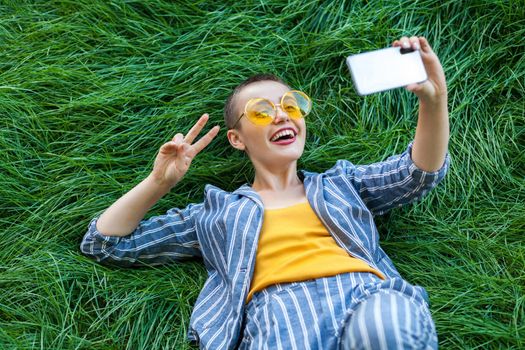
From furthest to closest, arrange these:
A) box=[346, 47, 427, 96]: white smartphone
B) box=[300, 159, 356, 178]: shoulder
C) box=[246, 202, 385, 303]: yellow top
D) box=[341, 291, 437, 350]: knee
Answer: box=[300, 159, 356, 178]: shoulder → box=[246, 202, 385, 303]: yellow top → box=[346, 47, 427, 96]: white smartphone → box=[341, 291, 437, 350]: knee

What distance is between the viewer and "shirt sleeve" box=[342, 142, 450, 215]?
240 centimetres

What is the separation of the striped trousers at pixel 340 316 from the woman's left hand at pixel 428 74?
0.62 metres

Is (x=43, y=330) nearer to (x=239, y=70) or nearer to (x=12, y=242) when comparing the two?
(x=12, y=242)

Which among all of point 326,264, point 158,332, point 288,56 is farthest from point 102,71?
point 326,264

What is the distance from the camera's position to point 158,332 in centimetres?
256

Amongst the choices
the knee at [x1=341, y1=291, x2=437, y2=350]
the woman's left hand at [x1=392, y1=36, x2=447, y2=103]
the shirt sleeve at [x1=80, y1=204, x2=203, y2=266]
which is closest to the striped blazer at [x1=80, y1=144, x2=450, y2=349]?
the shirt sleeve at [x1=80, y1=204, x2=203, y2=266]

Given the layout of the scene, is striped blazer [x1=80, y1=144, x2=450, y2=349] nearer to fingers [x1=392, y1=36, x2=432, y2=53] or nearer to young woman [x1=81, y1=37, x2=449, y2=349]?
young woman [x1=81, y1=37, x2=449, y2=349]

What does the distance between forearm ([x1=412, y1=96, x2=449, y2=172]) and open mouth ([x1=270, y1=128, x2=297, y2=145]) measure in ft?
1.50

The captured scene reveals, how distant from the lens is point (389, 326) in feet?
6.36

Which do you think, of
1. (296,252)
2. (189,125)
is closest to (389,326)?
(296,252)

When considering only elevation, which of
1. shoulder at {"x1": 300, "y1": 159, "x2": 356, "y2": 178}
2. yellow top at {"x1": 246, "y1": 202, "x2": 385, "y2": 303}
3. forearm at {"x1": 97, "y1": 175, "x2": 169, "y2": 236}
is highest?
forearm at {"x1": 97, "y1": 175, "x2": 169, "y2": 236}

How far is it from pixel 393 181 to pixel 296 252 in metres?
0.44

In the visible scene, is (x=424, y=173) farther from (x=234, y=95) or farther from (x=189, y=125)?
(x=189, y=125)

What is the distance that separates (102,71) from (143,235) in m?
0.89
